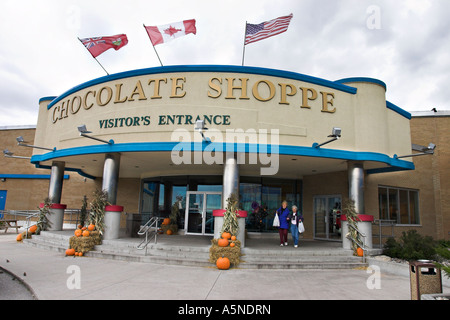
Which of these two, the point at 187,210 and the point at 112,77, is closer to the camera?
the point at 112,77

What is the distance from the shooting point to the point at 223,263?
906cm

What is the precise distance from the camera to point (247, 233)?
15531mm

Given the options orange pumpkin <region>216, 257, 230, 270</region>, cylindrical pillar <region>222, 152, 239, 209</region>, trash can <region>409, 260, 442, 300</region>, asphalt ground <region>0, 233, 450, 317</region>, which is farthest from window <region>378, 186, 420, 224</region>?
trash can <region>409, 260, 442, 300</region>

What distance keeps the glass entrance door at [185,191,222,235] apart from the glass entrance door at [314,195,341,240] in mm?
5063

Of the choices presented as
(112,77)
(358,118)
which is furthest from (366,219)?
(112,77)

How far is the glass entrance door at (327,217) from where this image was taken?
15.3 metres

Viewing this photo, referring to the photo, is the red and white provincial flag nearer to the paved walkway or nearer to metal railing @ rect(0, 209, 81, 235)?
the paved walkway

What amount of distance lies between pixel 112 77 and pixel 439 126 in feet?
61.3

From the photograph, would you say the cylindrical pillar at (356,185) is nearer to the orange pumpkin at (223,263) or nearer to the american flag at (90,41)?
the orange pumpkin at (223,263)

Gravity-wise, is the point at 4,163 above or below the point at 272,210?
above

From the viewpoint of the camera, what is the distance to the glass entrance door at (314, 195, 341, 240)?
50.3ft

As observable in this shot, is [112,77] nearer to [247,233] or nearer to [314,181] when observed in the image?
[247,233]
